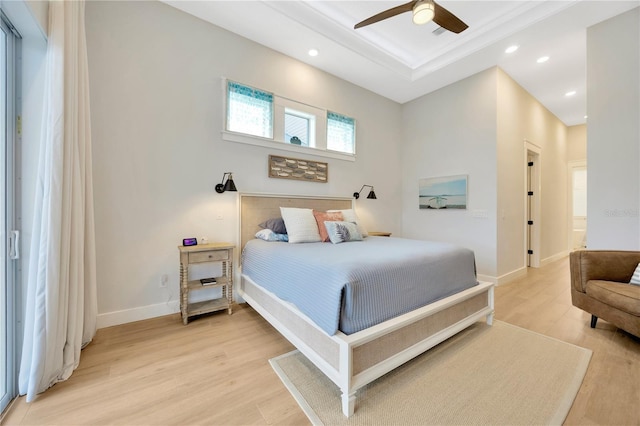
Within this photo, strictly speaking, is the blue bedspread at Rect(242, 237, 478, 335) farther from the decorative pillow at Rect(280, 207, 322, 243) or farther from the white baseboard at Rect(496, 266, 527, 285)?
the white baseboard at Rect(496, 266, 527, 285)

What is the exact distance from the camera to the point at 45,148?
5.06 feet

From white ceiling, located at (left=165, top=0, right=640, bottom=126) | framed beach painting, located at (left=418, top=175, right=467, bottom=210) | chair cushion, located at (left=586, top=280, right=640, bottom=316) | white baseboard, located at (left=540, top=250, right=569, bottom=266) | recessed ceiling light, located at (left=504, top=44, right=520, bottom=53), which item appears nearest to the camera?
chair cushion, located at (left=586, top=280, right=640, bottom=316)

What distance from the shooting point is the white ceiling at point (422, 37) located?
2.69 meters

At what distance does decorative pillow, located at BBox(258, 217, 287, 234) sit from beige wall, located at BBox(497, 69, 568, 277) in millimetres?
3136

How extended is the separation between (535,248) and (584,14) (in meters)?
3.76

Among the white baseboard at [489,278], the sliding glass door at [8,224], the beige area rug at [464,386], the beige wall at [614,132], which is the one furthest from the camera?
the white baseboard at [489,278]

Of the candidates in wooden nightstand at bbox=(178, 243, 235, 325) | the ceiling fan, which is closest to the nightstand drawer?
wooden nightstand at bbox=(178, 243, 235, 325)

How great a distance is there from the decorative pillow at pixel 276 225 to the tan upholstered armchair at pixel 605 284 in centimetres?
297

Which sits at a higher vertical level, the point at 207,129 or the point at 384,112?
the point at 384,112

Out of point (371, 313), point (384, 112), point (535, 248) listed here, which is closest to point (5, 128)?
point (371, 313)

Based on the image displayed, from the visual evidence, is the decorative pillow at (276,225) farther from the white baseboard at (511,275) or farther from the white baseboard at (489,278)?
the white baseboard at (511,275)

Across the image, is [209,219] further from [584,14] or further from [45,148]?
[584,14]

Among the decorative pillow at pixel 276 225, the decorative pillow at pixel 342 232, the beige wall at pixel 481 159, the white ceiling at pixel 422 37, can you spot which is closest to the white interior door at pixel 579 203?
the beige wall at pixel 481 159

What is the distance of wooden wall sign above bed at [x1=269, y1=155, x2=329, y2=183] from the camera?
327cm
